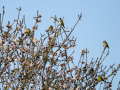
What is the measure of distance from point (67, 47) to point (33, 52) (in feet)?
3.40

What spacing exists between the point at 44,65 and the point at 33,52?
1.65ft

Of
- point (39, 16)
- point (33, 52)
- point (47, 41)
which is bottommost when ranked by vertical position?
point (33, 52)

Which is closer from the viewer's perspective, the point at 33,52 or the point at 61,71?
the point at 33,52

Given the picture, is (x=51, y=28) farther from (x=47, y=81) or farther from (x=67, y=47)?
(x=47, y=81)

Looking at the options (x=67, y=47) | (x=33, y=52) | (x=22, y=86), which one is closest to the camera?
(x=22, y=86)

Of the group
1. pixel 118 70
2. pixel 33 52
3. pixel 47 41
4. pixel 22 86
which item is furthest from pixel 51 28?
pixel 118 70

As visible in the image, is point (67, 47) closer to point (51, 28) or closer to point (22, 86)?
point (51, 28)

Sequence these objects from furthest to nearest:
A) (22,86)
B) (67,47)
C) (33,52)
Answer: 1. (67,47)
2. (33,52)
3. (22,86)

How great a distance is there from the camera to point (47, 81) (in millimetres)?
5609

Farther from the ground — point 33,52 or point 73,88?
Result: point 33,52

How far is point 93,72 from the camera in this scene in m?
5.71

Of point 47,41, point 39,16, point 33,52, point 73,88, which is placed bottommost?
point 73,88

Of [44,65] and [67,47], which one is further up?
[67,47]

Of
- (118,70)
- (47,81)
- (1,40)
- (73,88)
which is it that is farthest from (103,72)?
(1,40)
